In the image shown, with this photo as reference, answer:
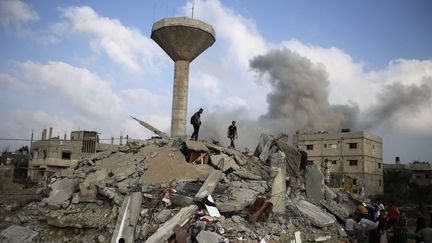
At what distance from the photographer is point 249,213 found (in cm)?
927

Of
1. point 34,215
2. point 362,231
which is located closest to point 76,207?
point 34,215

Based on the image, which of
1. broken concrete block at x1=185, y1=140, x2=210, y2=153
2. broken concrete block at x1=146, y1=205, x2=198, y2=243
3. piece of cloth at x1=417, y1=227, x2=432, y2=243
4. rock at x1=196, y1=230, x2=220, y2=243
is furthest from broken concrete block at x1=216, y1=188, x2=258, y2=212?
piece of cloth at x1=417, y1=227, x2=432, y2=243

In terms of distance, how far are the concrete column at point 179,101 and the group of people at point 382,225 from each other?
30.9ft

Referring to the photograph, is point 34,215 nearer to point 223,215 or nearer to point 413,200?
point 223,215

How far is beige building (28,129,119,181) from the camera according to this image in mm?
33688

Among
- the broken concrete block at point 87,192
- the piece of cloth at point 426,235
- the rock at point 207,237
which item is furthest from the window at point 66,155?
the piece of cloth at point 426,235

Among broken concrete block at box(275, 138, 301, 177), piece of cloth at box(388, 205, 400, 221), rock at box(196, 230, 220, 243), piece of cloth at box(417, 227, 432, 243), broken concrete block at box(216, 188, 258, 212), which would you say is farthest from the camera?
broken concrete block at box(275, 138, 301, 177)

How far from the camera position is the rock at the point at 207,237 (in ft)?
24.0

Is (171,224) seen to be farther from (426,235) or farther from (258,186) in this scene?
(426,235)

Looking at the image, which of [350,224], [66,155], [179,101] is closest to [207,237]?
[350,224]

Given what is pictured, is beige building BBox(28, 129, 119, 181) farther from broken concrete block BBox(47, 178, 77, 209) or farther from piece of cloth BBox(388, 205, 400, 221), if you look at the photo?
piece of cloth BBox(388, 205, 400, 221)

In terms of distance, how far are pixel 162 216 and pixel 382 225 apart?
590 cm

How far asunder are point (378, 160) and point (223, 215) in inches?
1252

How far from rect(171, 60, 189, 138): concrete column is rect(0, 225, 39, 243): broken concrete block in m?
9.62
